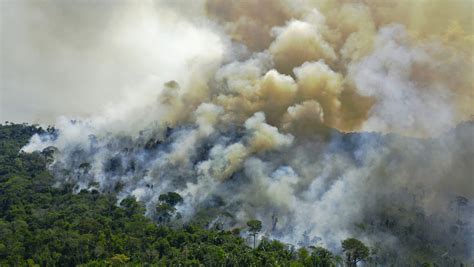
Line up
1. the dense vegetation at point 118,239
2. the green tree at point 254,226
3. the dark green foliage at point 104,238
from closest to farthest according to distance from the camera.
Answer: the dark green foliage at point 104,238 → the dense vegetation at point 118,239 → the green tree at point 254,226

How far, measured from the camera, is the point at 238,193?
160 meters

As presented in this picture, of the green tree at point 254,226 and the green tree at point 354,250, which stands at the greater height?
the green tree at point 254,226

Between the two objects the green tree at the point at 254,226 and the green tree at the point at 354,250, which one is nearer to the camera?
the green tree at the point at 354,250

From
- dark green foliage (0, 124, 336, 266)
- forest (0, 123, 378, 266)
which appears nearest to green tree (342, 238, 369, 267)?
forest (0, 123, 378, 266)

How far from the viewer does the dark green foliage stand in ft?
325

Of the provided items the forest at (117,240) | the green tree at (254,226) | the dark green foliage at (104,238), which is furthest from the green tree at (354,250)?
the green tree at (254,226)

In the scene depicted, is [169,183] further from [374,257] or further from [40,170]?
[374,257]

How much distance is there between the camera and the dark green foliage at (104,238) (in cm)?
9900

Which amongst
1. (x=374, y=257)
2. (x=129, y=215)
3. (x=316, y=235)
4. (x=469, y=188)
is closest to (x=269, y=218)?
(x=316, y=235)

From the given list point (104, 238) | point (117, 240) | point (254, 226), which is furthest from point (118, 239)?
point (254, 226)

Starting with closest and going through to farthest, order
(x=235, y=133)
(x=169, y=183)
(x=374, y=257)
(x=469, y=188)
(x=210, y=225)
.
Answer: (x=374, y=257) → (x=210, y=225) → (x=469, y=188) → (x=169, y=183) → (x=235, y=133)

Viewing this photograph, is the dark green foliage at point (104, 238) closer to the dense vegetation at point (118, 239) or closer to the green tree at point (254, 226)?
the dense vegetation at point (118, 239)

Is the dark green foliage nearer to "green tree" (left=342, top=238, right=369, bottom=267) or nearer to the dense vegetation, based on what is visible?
the dense vegetation

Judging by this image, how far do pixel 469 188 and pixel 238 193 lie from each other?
76.0 meters
